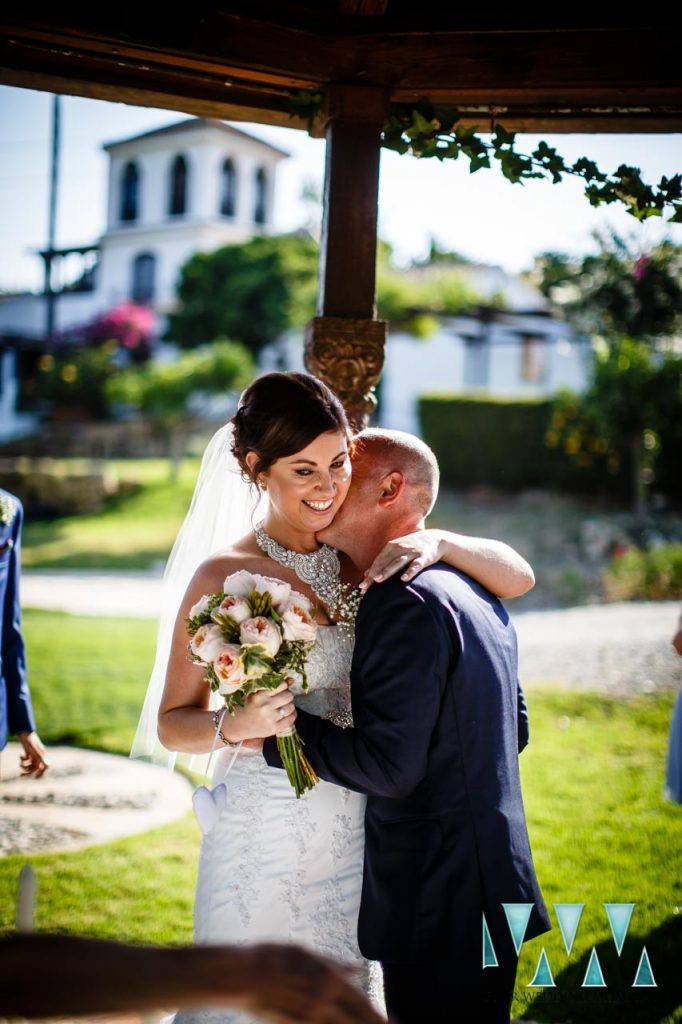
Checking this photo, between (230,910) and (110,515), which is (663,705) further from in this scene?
(110,515)

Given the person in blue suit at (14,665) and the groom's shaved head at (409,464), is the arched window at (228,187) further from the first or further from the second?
the groom's shaved head at (409,464)

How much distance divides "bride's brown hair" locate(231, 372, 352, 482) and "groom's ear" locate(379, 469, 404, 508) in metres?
0.19

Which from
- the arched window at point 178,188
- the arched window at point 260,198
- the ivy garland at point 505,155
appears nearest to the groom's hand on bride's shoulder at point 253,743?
the ivy garland at point 505,155

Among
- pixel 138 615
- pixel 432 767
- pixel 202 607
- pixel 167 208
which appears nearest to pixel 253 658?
pixel 202 607

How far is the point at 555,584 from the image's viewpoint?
14422 millimetres

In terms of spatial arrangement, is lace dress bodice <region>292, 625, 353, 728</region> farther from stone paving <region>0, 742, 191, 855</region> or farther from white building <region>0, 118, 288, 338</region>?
white building <region>0, 118, 288, 338</region>

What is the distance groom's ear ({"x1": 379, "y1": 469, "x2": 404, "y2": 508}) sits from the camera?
274 cm

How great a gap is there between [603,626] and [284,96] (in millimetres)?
9153

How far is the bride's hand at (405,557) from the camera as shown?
2367 mm

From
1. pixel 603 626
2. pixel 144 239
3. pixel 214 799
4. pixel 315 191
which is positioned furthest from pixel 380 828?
pixel 144 239

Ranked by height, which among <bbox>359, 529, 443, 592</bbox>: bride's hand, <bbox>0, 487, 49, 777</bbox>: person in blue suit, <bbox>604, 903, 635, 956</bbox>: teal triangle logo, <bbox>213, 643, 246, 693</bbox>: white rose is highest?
<bbox>359, 529, 443, 592</bbox>: bride's hand

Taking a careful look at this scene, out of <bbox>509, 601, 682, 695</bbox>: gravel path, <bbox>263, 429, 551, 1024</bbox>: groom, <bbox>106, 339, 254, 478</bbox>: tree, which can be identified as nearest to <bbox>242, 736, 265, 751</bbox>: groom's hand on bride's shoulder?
<bbox>263, 429, 551, 1024</bbox>: groom

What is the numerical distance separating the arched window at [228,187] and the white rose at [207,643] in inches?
1684

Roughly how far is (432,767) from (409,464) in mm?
884
